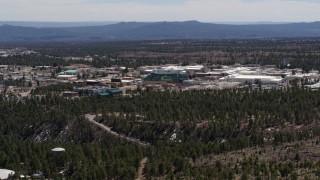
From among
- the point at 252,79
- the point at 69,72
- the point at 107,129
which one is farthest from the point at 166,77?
the point at 107,129

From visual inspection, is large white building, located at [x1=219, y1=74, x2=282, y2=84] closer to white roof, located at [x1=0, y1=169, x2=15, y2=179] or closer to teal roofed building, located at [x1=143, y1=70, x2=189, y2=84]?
teal roofed building, located at [x1=143, y1=70, x2=189, y2=84]

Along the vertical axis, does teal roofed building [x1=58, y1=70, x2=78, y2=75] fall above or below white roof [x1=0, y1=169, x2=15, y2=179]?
below

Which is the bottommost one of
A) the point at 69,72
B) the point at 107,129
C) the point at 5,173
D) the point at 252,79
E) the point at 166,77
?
the point at 69,72

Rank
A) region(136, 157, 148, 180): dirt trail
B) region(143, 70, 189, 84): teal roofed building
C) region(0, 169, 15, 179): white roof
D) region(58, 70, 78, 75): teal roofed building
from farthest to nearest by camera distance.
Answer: region(58, 70, 78, 75): teal roofed building → region(143, 70, 189, 84): teal roofed building → region(0, 169, 15, 179): white roof → region(136, 157, 148, 180): dirt trail

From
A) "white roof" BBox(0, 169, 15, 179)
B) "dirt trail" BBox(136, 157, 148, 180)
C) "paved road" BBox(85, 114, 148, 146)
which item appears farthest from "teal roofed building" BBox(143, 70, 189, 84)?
"white roof" BBox(0, 169, 15, 179)

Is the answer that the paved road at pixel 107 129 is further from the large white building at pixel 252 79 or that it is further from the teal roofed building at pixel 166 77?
the large white building at pixel 252 79

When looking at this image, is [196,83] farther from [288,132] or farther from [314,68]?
[288,132]

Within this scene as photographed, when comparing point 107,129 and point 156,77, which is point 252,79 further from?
point 107,129

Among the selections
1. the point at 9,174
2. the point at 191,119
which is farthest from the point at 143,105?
the point at 9,174

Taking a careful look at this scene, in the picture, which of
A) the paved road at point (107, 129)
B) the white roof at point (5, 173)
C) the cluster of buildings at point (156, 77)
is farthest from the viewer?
the cluster of buildings at point (156, 77)

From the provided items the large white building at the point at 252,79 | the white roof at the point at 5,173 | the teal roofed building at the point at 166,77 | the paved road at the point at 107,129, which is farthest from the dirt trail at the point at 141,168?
the teal roofed building at the point at 166,77

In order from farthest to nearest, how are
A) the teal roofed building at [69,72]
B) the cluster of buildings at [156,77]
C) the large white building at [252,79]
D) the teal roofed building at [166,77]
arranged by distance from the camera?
the teal roofed building at [69,72]
the teal roofed building at [166,77]
the large white building at [252,79]
the cluster of buildings at [156,77]
